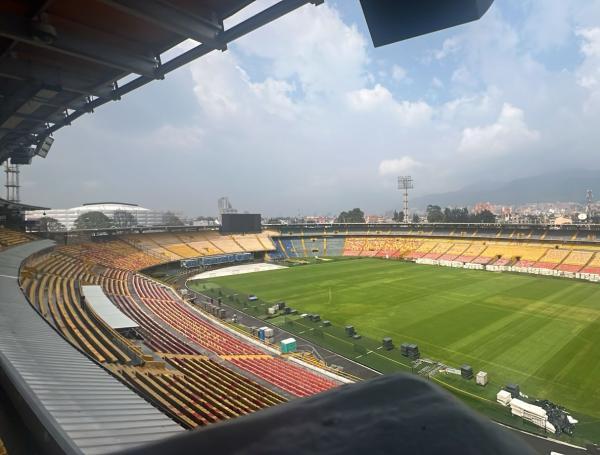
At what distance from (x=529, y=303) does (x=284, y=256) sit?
4100 centimetres

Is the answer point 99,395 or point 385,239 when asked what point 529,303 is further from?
point 385,239

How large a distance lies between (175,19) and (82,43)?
6.21ft

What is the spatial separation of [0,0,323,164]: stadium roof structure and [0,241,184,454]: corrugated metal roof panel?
4.65 metres

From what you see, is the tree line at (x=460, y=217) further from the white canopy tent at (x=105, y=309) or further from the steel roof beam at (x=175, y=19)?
the steel roof beam at (x=175, y=19)

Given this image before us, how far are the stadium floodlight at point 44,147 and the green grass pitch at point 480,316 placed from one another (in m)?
20.5

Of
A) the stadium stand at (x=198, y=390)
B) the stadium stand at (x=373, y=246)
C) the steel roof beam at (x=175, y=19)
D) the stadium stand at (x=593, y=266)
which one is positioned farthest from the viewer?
the stadium stand at (x=373, y=246)

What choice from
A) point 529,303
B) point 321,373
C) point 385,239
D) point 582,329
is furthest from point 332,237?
point 321,373

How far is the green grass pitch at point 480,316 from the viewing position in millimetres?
16859

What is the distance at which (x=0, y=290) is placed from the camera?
10.6 m

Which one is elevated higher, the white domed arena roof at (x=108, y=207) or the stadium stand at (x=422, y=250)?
the white domed arena roof at (x=108, y=207)

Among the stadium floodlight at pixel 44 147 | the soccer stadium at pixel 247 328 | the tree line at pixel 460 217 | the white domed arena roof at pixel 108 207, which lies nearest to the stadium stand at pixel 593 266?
the soccer stadium at pixel 247 328

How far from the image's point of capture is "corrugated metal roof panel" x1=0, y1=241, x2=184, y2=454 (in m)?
2.95

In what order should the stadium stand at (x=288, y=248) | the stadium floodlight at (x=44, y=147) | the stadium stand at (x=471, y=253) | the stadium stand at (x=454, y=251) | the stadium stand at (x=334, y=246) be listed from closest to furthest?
1. the stadium floodlight at (x=44, y=147)
2. the stadium stand at (x=471, y=253)
3. the stadium stand at (x=454, y=251)
4. the stadium stand at (x=288, y=248)
5. the stadium stand at (x=334, y=246)

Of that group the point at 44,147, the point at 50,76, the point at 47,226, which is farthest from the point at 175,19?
the point at 47,226
